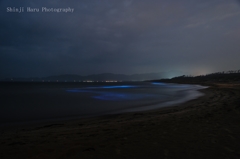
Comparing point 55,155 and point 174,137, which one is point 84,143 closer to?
point 55,155

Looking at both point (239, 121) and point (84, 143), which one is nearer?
point (84, 143)

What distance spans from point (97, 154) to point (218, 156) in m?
3.23

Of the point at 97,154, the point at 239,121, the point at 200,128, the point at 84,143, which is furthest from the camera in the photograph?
the point at 239,121

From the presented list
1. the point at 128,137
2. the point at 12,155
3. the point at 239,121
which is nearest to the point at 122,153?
the point at 128,137

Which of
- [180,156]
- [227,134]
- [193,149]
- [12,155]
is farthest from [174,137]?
[12,155]

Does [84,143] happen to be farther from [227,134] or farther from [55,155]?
[227,134]

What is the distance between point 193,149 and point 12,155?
533 centimetres

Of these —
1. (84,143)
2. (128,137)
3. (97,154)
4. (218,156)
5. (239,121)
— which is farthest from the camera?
(239,121)

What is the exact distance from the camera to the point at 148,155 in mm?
4098

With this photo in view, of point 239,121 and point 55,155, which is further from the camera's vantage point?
point 239,121

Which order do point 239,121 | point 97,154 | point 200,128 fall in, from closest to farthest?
point 97,154 → point 200,128 → point 239,121

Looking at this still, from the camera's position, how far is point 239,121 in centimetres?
709

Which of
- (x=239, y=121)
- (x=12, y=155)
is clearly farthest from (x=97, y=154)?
(x=239, y=121)

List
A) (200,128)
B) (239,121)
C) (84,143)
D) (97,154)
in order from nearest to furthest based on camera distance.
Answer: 1. (97,154)
2. (84,143)
3. (200,128)
4. (239,121)
